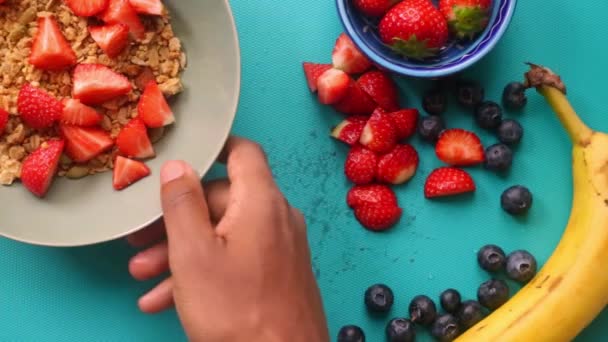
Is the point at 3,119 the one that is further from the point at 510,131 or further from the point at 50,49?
the point at 510,131

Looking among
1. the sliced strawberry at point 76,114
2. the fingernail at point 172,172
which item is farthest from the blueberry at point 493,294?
the sliced strawberry at point 76,114

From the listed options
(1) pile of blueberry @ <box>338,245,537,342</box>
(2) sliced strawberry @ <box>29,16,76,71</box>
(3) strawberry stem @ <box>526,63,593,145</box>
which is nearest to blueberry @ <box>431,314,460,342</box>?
(1) pile of blueberry @ <box>338,245,537,342</box>

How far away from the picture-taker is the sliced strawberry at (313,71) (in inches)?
49.1

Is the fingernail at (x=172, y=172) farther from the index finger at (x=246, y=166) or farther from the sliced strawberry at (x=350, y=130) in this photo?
the sliced strawberry at (x=350, y=130)

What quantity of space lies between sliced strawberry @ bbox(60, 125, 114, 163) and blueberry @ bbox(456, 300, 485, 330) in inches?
23.5

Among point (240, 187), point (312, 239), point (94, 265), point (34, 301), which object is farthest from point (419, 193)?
point (34, 301)

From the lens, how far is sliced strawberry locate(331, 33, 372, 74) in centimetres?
125

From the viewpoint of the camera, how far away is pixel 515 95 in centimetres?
125

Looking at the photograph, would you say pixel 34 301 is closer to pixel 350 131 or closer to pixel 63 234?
pixel 63 234

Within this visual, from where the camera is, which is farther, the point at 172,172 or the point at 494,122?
the point at 494,122

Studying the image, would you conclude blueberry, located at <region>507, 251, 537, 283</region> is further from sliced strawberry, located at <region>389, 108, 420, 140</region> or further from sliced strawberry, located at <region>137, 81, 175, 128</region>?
sliced strawberry, located at <region>137, 81, 175, 128</region>

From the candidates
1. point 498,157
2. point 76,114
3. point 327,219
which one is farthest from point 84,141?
point 498,157

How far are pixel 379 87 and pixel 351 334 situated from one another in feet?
1.28

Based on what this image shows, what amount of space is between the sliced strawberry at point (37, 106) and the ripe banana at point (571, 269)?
0.68 meters
